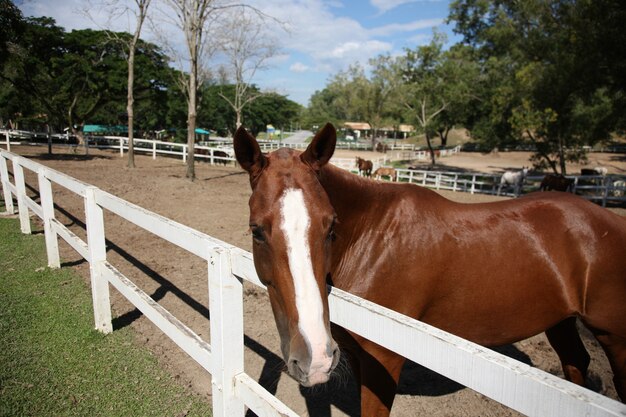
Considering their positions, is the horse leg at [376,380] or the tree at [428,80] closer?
the horse leg at [376,380]

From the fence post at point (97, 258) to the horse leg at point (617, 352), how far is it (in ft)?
14.7

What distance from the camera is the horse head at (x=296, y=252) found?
4.46 ft

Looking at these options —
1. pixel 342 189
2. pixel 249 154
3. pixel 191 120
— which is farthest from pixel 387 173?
pixel 249 154

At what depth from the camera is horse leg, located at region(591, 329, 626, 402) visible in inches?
108

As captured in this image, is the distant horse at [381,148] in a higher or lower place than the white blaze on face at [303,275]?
lower

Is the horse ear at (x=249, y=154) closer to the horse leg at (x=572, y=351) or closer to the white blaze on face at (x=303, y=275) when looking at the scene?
the white blaze on face at (x=303, y=275)

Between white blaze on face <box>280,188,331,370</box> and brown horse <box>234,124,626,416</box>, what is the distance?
37cm

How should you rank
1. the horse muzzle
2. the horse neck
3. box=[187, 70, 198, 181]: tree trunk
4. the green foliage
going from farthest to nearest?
the green foliage → box=[187, 70, 198, 181]: tree trunk → the horse neck → the horse muzzle

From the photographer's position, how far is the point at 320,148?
192 centimetres

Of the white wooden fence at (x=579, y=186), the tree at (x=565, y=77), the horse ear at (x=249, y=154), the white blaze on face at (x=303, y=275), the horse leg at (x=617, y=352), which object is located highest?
the tree at (x=565, y=77)

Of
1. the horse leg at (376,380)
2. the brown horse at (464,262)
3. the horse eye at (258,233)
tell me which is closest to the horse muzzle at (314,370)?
the horse eye at (258,233)

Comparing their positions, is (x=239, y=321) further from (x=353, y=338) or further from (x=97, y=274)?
(x=97, y=274)

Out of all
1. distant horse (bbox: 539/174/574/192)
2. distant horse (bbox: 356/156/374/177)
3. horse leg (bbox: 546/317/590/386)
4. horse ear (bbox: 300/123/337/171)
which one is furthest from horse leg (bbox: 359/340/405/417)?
distant horse (bbox: 356/156/374/177)

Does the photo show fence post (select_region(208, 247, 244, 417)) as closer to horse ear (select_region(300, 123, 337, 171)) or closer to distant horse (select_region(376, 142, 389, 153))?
horse ear (select_region(300, 123, 337, 171))
